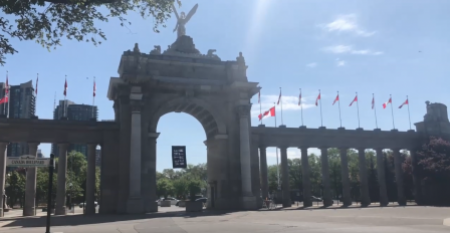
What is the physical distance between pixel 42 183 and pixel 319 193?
6886cm

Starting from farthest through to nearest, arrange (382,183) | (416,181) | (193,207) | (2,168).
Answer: (416,181) < (382,183) < (193,207) < (2,168)

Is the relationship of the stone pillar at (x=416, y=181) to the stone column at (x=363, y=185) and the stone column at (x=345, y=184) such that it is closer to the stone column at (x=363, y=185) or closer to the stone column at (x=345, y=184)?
the stone column at (x=363, y=185)

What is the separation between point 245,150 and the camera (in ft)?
141

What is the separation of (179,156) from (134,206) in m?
7.24

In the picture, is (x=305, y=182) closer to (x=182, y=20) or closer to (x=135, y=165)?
(x=135, y=165)

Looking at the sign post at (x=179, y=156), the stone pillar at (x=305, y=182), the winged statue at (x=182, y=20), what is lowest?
the stone pillar at (x=305, y=182)

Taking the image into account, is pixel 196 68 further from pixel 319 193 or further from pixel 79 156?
pixel 319 193

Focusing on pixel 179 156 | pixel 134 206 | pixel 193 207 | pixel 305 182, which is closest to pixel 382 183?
pixel 305 182

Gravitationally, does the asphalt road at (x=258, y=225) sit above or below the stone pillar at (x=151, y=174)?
below

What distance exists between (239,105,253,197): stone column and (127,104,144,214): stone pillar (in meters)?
10.2

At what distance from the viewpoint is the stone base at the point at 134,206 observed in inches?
1494

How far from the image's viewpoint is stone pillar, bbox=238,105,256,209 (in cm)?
4162

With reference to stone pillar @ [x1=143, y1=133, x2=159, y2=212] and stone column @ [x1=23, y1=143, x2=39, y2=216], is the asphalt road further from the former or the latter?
stone column @ [x1=23, y1=143, x2=39, y2=216]

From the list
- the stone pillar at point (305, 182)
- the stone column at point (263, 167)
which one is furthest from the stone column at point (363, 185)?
the stone column at point (263, 167)
